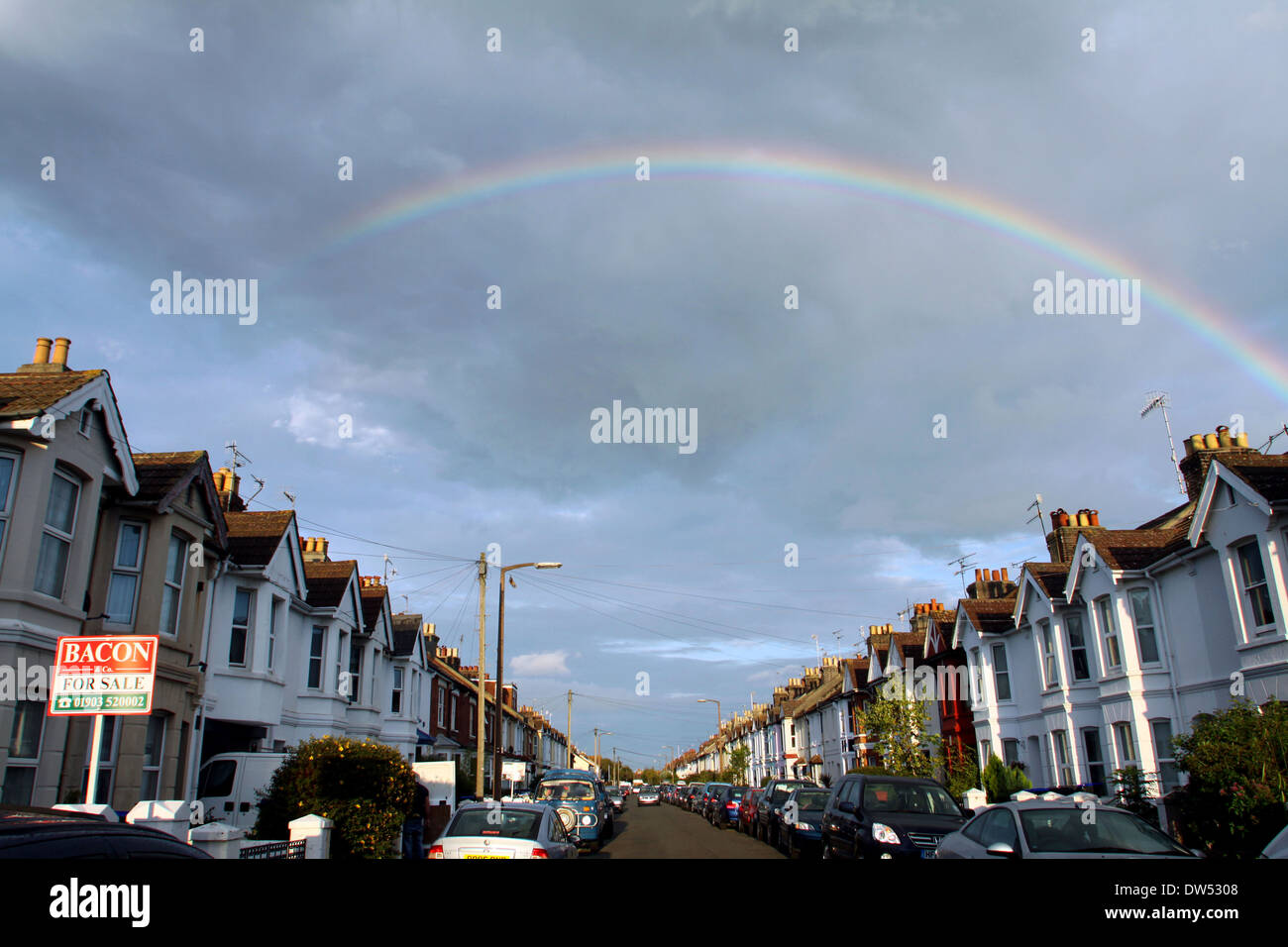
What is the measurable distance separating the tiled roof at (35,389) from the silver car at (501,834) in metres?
8.64

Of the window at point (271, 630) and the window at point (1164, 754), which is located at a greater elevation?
the window at point (271, 630)

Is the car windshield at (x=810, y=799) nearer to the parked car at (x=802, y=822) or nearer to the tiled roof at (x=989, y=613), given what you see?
the parked car at (x=802, y=822)

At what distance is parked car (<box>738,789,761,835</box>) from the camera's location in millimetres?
29169

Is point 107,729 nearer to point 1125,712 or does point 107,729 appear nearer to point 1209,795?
point 1209,795

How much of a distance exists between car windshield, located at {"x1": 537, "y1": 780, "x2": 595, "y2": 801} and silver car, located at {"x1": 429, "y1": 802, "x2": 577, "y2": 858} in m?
12.2

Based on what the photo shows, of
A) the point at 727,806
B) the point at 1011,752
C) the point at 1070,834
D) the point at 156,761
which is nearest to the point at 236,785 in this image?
the point at 156,761

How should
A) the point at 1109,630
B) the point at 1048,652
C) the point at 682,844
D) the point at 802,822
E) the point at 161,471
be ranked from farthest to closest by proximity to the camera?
the point at 1048,652 → the point at 682,844 → the point at 1109,630 → the point at 802,822 → the point at 161,471

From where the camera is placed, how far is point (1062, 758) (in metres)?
27.2

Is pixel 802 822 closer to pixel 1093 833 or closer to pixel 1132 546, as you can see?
pixel 1093 833

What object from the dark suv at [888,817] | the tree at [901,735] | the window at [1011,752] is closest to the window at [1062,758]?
the window at [1011,752]

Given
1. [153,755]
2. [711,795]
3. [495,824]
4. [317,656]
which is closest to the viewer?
[495,824]

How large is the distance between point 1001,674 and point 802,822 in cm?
1602

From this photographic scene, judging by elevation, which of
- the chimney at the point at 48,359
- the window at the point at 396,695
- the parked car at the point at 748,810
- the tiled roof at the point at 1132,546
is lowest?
the parked car at the point at 748,810

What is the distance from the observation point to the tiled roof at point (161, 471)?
16.0 meters
